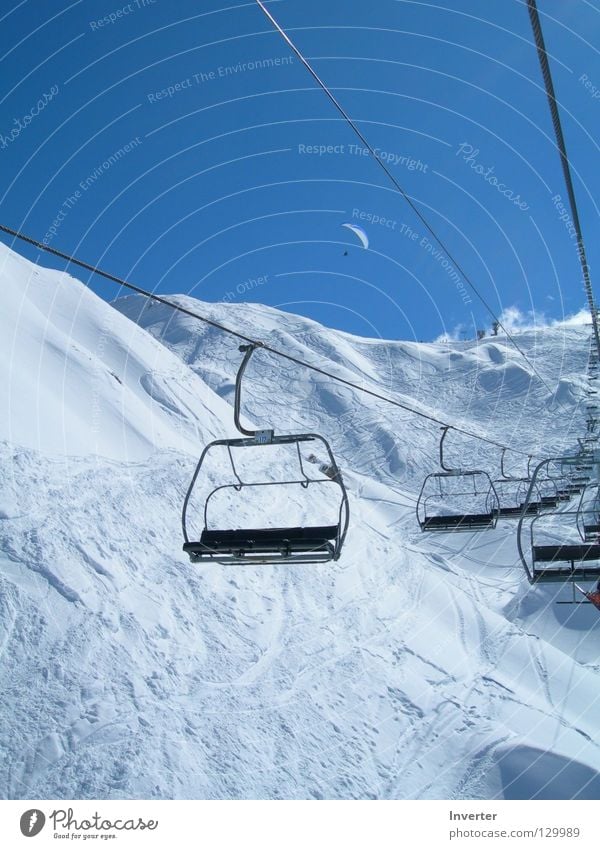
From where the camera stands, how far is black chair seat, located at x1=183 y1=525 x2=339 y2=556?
4.83 metres

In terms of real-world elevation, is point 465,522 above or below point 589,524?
above

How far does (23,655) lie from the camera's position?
10.8 meters

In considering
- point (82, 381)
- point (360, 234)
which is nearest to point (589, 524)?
point (360, 234)

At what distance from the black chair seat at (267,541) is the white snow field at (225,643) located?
5.98 meters

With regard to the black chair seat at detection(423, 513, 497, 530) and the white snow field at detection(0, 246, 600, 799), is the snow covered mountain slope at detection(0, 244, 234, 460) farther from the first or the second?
the black chair seat at detection(423, 513, 497, 530)

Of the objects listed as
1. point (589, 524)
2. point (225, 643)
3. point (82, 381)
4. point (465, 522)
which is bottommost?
point (225, 643)

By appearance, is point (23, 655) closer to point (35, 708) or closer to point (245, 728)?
point (35, 708)

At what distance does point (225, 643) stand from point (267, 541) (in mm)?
9289

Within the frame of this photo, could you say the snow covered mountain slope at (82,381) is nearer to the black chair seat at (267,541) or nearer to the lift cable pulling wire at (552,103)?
the black chair seat at (267,541)

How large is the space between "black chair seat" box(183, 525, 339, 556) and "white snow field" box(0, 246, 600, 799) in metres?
5.98

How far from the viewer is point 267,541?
4.97m

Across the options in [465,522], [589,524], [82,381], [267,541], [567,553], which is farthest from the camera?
[82,381]

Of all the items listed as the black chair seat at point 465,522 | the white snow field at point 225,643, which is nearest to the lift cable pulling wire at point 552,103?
the black chair seat at point 465,522

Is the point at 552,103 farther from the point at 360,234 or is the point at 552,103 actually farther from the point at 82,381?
the point at 82,381
